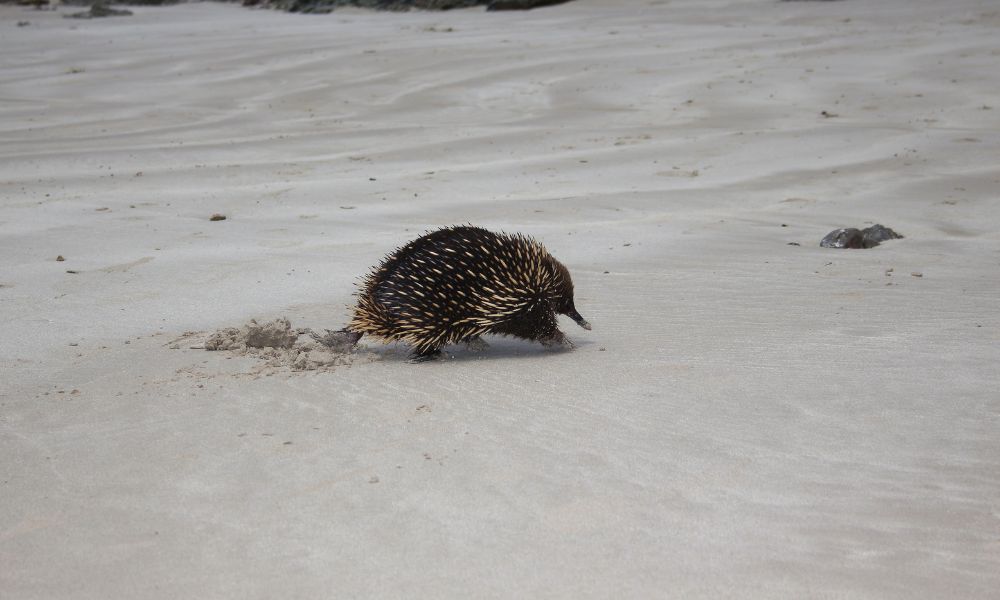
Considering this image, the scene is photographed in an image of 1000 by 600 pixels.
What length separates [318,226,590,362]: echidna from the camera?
598cm

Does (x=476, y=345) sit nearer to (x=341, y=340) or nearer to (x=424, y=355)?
(x=424, y=355)

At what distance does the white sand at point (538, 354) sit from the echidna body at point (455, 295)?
0.71ft

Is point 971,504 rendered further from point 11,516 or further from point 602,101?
point 602,101

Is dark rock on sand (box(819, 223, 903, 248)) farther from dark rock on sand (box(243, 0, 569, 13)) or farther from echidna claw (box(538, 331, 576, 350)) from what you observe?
dark rock on sand (box(243, 0, 569, 13))

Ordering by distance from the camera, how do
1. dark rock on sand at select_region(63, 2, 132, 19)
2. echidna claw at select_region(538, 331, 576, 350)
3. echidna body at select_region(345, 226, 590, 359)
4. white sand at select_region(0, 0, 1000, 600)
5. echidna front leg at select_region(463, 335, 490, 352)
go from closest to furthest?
white sand at select_region(0, 0, 1000, 600)
echidna body at select_region(345, 226, 590, 359)
echidna claw at select_region(538, 331, 576, 350)
echidna front leg at select_region(463, 335, 490, 352)
dark rock on sand at select_region(63, 2, 132, 19)

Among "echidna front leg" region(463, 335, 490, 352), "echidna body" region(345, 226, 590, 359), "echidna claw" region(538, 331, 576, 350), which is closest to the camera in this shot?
"echidna body" region(345, 226, 590, 359)

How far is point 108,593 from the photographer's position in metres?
3.23

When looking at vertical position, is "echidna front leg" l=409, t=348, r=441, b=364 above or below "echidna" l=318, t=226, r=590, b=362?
below

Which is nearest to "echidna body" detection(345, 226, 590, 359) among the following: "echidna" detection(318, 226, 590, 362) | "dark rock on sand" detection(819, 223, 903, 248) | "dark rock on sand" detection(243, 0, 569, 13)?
"echidna" detection(318, 226, 590, 362)

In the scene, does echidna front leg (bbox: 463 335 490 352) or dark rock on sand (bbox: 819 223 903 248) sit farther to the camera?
dark rock on sand (bbox: 819 223 903 248)

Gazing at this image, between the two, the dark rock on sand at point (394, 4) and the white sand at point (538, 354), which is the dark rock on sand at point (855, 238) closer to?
the white sand at point (538, 354)

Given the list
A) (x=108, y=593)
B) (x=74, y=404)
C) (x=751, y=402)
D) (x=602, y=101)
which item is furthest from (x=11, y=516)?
(x=602, y=101)

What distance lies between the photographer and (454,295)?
599cm

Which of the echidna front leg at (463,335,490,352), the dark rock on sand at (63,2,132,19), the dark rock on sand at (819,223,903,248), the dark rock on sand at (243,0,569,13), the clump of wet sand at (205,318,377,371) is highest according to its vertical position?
the dark rock on sand at (243,0,569,13)
